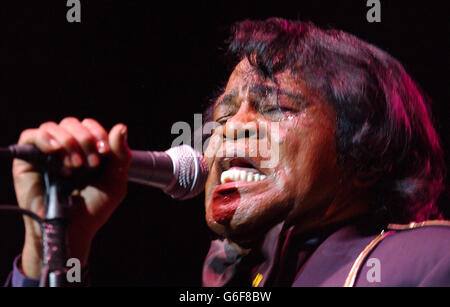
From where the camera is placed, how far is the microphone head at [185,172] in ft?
4.69

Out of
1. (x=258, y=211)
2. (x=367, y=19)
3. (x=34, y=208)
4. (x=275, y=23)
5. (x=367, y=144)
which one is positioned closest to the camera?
(x=34, y=208)

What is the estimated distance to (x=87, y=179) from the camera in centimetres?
128

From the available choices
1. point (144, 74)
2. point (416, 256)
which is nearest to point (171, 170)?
point (416, 256)

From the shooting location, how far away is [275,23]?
6.68 ft

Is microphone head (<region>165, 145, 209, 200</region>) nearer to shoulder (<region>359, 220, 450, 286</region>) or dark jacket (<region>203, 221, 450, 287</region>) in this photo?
dark jacket (<region>203, 221, 450, 287</region>)

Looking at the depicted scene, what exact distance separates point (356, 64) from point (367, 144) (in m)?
0.31

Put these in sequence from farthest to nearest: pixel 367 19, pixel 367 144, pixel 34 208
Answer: pixel 367 19 < pixel 367 144 < pixel 34 208

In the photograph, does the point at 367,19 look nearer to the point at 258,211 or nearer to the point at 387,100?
the point at 387,100

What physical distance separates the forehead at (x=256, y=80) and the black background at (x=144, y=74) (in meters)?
0.38

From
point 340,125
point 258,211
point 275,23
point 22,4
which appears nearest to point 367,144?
point 340,125

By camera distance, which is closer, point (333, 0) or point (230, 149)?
point (230, 149)

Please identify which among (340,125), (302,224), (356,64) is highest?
(356,64)

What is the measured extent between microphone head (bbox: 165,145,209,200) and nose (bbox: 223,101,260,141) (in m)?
0.32

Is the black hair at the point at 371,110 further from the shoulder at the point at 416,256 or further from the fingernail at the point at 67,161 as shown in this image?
the fingernail at the point at 67,161
